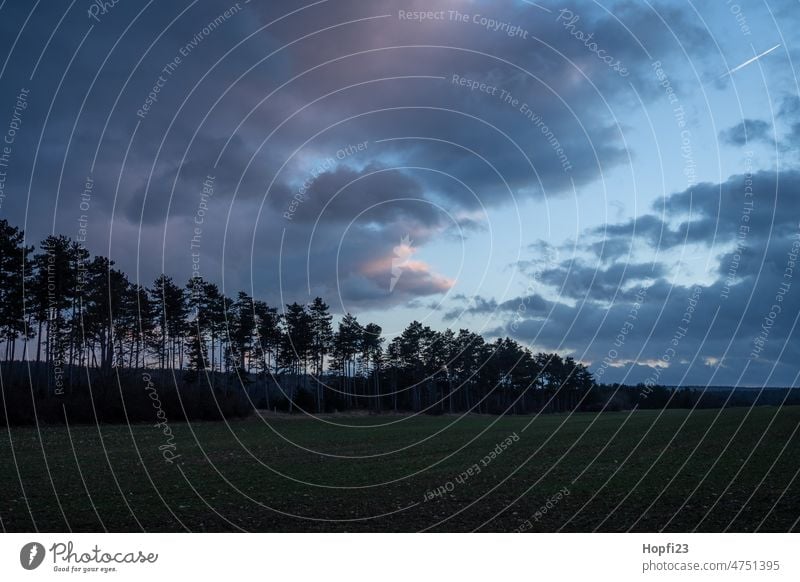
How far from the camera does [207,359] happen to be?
295 feet

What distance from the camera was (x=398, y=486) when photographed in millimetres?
21875

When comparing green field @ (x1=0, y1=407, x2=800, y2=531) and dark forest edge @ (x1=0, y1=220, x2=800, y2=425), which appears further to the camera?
dark forest edge @ (x1=0, y1=220, x2=800, y2=425)

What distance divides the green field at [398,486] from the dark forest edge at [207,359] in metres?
3.65

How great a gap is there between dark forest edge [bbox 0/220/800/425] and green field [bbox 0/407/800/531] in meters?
3.65

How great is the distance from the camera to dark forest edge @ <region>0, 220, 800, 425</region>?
186ft

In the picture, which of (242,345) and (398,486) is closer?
(398,486)

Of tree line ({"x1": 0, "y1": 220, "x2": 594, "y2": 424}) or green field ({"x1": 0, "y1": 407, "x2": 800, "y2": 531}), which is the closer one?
green field ({"x1": 0, "y1": 407, "x2": 800, "y2": 531})

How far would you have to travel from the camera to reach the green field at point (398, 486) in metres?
15.6

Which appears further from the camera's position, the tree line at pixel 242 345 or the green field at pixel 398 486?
the tree line at pixel 242 345

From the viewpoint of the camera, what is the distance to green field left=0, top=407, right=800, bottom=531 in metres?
15.6

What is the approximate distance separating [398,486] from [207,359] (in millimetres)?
73416

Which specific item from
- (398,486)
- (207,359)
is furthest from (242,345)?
(398,486)

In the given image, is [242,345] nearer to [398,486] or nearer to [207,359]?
[207,359]

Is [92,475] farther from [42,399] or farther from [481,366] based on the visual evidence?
[481,366]
